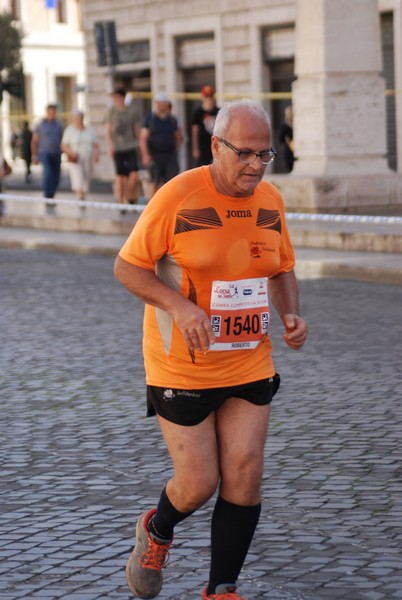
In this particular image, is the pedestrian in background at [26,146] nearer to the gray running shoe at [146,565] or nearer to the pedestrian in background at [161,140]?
the pedestrian in background at [161,140]

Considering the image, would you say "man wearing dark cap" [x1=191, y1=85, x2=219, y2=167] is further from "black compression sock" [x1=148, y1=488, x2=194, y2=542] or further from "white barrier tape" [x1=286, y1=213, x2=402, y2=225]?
"black compression sock" [x1=148, y1=488, x2=194, y2=542]

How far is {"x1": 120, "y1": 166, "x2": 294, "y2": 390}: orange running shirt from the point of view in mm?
4785

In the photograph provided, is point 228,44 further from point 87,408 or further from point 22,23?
point 22,23

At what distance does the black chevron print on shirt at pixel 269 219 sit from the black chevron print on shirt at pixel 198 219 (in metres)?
0.14

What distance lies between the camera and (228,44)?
119ft

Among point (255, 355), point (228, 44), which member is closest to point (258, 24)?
point (228, 44)

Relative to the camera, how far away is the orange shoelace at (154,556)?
493 cm

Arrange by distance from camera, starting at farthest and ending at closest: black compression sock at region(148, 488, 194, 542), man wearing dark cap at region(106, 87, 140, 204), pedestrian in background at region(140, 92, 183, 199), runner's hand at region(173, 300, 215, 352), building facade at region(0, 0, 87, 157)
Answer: building facade at region(0, 0, 87, 157) → man wearing dark cap at region(106, 87, 140, 204) → pedestrian in background at region(140, 92, 183, 199) → black compression sock at region(148, 488, 194, 542) → runner's hand at region(173, 300, 215, 352)

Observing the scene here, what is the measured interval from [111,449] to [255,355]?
2.76 m

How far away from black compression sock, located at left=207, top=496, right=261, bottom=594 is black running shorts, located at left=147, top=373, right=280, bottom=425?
27 centimetres

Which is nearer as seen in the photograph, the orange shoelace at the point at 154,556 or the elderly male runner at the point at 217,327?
the elderly male runner at the point at 217,327

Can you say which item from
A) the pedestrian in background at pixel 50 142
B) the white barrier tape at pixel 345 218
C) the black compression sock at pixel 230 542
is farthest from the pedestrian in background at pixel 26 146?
the black compression sock at pixel 230 542

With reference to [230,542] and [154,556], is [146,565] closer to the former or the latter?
[154,556]

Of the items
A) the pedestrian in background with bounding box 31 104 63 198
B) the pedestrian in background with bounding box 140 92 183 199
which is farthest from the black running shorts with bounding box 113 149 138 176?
the pedestrian in background with bounding box 31 104 63 198
